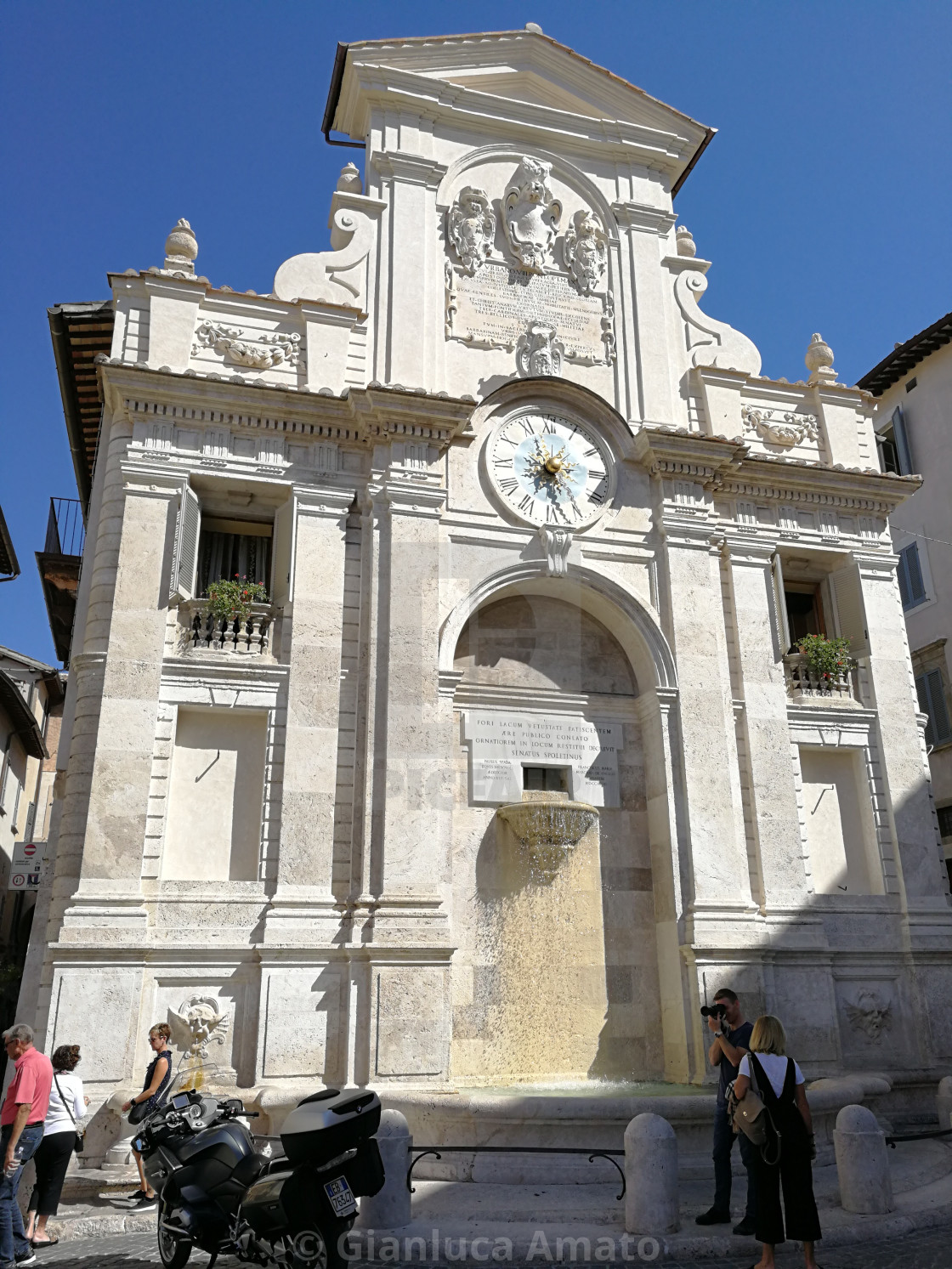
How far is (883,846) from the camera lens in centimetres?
1582

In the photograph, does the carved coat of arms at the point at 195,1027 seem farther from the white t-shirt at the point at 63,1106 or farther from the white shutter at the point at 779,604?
the white shutter at the point at 779,604

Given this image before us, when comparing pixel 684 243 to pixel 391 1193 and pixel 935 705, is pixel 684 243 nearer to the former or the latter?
pixel 935 705

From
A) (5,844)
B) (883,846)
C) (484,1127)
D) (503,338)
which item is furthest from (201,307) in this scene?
(5,844)

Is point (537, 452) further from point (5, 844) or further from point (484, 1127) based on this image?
point (5, 844)

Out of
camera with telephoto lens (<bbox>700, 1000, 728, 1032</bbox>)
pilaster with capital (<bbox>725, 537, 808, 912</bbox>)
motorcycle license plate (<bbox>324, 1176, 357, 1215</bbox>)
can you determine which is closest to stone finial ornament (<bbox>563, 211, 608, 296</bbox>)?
pilaster with capital (<bbox>725, 537, 808, 912</bbox>)

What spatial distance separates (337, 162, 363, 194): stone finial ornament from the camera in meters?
16.6

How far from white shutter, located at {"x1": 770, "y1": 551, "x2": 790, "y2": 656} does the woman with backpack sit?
31.8 feet

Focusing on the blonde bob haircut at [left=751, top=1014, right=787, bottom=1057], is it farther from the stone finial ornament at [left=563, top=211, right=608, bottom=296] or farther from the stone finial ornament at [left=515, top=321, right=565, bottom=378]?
the stone finial ornament at [left=563, top=211, right=608, bottom=296]

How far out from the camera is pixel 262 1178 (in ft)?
22.8

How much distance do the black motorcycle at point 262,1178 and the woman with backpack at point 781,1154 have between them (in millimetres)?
2589

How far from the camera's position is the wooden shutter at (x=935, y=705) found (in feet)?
76.5

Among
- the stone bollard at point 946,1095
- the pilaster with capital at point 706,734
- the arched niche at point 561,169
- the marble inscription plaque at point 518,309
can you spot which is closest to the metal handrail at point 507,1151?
the stone bollard at point 946,1095

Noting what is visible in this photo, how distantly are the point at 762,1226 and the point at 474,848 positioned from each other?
7547 mm

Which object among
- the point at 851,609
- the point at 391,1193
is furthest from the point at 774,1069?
the point at 851,609
